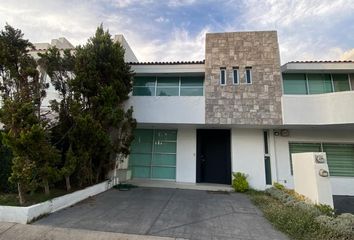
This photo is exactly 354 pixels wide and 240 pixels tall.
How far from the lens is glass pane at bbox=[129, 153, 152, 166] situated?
36.1 ft

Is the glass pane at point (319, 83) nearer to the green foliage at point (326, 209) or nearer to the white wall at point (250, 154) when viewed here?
the white wall at point (250, 154)

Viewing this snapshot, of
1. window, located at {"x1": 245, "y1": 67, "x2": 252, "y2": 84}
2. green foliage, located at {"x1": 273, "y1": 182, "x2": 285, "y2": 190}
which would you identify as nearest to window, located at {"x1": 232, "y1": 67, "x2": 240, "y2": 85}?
window, located at {"x1": 245, "y1": 67, "x2": 252, "y2": 84}

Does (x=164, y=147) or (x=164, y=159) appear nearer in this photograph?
(x=164, y=159)

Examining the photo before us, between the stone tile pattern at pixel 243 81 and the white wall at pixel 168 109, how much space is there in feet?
1.49

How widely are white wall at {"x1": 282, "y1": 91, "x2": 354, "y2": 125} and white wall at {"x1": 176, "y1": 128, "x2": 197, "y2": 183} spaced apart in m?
4.44

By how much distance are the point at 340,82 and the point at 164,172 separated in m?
9.61

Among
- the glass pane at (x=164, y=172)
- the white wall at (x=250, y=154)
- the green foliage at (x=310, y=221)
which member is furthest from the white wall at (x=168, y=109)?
the green foliage at (x=310, y=221)

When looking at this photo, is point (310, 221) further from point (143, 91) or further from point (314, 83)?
point (143, 91)

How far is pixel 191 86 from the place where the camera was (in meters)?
10.3

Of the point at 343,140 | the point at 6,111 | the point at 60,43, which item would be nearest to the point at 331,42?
the point at 343,140

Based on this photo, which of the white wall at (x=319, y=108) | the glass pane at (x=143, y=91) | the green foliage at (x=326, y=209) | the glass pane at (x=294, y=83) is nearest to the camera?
the green foliage at (x=326, y=209)

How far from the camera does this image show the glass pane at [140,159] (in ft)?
36.1

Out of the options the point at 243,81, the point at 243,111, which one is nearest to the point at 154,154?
the point at 243,111

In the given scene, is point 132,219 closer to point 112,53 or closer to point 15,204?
point 15,204
